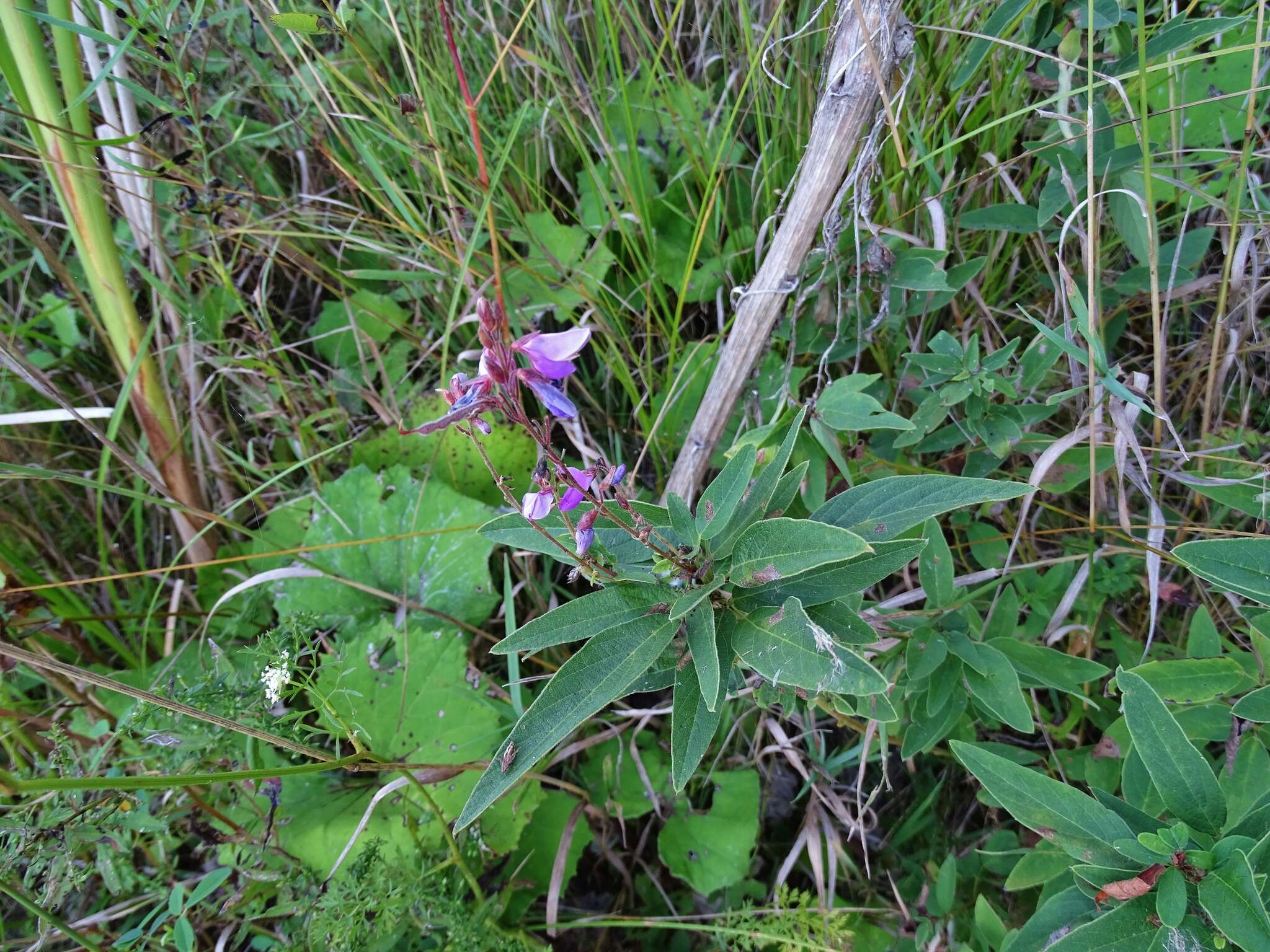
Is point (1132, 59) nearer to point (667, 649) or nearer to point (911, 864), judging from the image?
point (667, 649)

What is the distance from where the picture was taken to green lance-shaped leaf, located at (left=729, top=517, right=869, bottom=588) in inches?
39.9

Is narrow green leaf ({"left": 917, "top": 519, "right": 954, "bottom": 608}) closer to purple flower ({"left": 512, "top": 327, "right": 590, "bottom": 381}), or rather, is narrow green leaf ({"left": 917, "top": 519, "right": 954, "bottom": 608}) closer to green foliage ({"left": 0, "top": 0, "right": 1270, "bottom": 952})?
green foliage ({"left": 0, "top": 0, "right": 1270, "bottom": 952})

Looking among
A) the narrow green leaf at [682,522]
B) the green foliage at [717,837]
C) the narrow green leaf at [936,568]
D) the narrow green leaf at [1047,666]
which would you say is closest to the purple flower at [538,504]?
the narrow green leaf at [682,522]

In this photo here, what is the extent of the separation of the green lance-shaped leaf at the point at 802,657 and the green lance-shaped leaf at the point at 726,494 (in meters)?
0.16

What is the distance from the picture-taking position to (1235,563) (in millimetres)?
1282

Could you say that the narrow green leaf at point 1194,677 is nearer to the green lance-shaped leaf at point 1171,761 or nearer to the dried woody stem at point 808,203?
the green lance-shaped leaf at point 1171,761

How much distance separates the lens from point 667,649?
1.24 meters

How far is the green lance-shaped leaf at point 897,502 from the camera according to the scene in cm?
115

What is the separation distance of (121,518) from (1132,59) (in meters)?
2.93

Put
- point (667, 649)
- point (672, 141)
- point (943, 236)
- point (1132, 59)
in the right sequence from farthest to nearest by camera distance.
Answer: point (672, 141) → point (943, 236) → point (1132, 59) → point (667, 649)

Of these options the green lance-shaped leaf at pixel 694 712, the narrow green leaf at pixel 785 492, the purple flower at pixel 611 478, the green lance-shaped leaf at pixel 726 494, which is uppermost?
the purple flower at pixel 611 478

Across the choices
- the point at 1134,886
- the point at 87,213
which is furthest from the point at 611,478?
the point at 87,213

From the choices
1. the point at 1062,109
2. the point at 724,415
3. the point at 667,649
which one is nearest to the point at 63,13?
the point at 724,415

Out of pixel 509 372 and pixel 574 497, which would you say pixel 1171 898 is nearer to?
pixel 574 497
